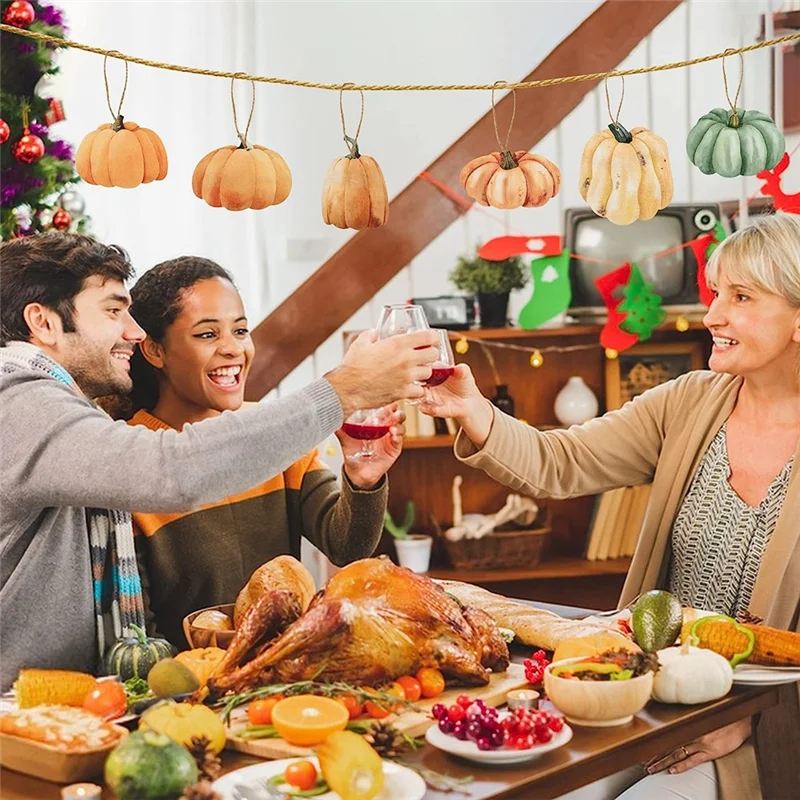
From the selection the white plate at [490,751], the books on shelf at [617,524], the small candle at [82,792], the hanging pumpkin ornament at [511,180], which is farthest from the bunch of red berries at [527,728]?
the books on shelf at [617,524]

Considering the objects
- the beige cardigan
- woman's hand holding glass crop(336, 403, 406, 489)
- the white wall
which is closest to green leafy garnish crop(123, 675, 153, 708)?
woman's hand holding glass crop(336, 403, 406, 489)

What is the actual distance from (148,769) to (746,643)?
90 cm

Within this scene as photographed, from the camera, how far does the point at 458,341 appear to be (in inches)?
162

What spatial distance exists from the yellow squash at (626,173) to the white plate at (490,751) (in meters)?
0.99

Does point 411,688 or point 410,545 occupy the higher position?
point 411,688

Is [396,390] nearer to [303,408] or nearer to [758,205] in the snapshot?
[303,408]

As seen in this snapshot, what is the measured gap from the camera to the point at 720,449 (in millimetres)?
2543

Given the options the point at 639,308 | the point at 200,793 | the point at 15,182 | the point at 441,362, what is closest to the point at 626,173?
the point at 441,362

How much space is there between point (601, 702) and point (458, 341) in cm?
265

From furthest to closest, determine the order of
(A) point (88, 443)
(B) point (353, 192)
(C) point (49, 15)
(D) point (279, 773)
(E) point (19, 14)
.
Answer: (C) point (49, 15) → (E) point (19, 14) → (B) point (353, 192) → (A) point (88, 443) → (D) point (279, 773)

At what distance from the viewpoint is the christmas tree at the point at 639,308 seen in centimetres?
411

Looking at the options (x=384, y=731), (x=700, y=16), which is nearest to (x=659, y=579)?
(x=384, y=731)

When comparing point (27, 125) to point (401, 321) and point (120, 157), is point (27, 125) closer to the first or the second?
point (120, 157)

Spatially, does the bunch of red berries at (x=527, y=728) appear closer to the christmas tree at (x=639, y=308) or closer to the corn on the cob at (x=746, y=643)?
the corn on the cob at (x=746, y=643)
